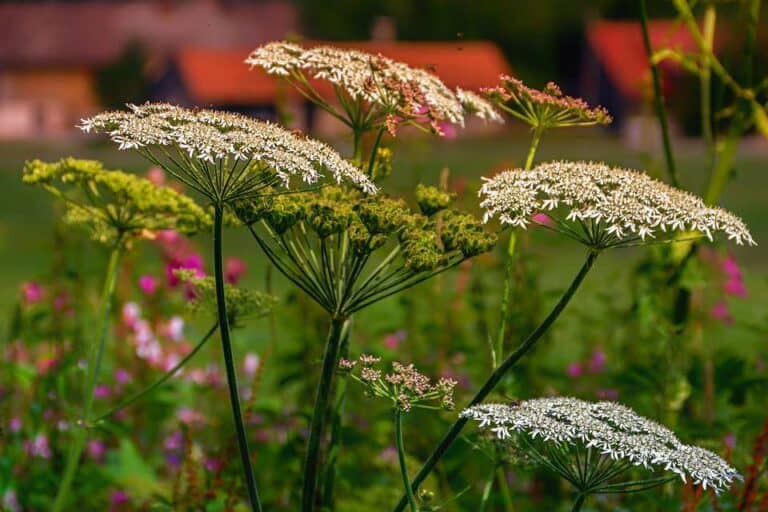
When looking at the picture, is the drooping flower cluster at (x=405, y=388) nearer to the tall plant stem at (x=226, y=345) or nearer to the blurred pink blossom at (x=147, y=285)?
the tall plant stem at (x=226, y=345)

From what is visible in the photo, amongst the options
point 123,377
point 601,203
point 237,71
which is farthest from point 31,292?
point 237,71

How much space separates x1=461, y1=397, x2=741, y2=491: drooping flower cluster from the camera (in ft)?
7.64

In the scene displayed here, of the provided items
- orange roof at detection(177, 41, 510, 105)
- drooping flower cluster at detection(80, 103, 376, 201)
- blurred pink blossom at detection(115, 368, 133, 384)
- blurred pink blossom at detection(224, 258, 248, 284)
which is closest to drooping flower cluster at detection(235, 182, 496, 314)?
drooping flower cluster at detection(80, 103, 376, 201)

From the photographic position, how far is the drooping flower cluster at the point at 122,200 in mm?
3236

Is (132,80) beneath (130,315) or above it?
above

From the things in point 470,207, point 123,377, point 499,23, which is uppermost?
point 470,207

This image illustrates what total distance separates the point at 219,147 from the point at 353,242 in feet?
1.32

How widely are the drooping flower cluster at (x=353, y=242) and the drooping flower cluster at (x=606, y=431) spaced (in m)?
0.35

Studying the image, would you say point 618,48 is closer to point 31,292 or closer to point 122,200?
point 31,292

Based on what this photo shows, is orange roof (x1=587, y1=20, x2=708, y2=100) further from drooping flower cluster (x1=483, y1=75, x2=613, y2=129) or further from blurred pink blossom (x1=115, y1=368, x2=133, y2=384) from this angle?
drooping flower cluster (x1=483, y1=75, x2=613, y2=129)

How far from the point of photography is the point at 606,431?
93.6 inches

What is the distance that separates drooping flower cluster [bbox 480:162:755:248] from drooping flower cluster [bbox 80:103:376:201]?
0.99 feet

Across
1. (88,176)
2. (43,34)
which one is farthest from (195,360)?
(43,34)

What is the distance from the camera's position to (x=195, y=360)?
8.07 meters
